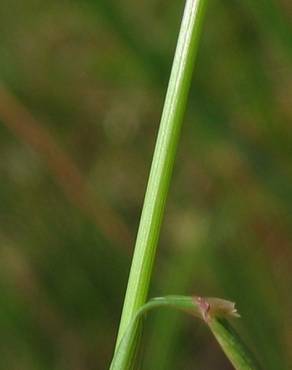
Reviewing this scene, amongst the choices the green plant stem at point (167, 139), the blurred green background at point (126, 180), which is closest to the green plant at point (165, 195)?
the green plant stem at point (167, 139)

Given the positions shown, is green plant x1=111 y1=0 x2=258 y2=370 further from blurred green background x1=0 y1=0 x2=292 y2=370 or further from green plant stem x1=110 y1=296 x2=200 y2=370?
blurred green background x1=0 y1=0 x2=292 y2=370

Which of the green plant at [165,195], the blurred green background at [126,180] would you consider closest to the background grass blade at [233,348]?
the green plant at [165,195]

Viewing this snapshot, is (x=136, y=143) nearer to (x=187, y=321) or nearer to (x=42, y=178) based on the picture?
(x=42, y=178)

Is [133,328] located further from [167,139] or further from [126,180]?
[126,180]

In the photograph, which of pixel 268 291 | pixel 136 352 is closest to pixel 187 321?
pixel 268 291

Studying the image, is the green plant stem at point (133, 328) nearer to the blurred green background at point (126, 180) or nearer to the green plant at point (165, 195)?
the green plant at point (165, 195)

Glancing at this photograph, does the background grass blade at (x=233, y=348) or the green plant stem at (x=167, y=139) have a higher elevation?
the green plant stem at (x=167, y=139)

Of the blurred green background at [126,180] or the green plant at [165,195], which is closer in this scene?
the green plant at [165,195]
